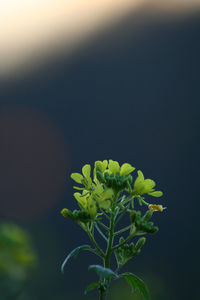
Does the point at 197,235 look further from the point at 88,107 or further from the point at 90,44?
the point at 90,44

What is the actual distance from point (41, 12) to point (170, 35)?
1045 centimetres

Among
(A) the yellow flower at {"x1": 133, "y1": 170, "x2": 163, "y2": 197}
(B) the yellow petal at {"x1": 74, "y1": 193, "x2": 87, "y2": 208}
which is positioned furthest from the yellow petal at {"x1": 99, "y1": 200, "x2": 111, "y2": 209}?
(A) the yellow flower at {"x1": 133, "y1": 170, "x2": 163, "y2": 197}

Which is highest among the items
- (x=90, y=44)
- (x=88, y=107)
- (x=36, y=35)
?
(x=36, y=35)

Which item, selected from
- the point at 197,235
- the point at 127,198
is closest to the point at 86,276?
the point at 197,235

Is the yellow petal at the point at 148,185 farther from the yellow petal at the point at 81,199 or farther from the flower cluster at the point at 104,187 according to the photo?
the yellow petal at the point at 81,199

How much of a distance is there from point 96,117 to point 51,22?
524 inches

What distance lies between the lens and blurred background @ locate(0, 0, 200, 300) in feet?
32.5

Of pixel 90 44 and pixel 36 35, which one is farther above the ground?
pixel 36 35

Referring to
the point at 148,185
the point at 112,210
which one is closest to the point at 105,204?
the point at 112,210

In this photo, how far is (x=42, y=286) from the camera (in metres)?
5.60

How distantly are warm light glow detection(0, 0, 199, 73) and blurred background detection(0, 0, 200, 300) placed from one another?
8cm

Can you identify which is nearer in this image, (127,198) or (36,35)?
(127,198)

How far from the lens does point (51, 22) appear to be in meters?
30.8

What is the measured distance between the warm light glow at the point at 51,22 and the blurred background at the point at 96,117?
0.08 meters
